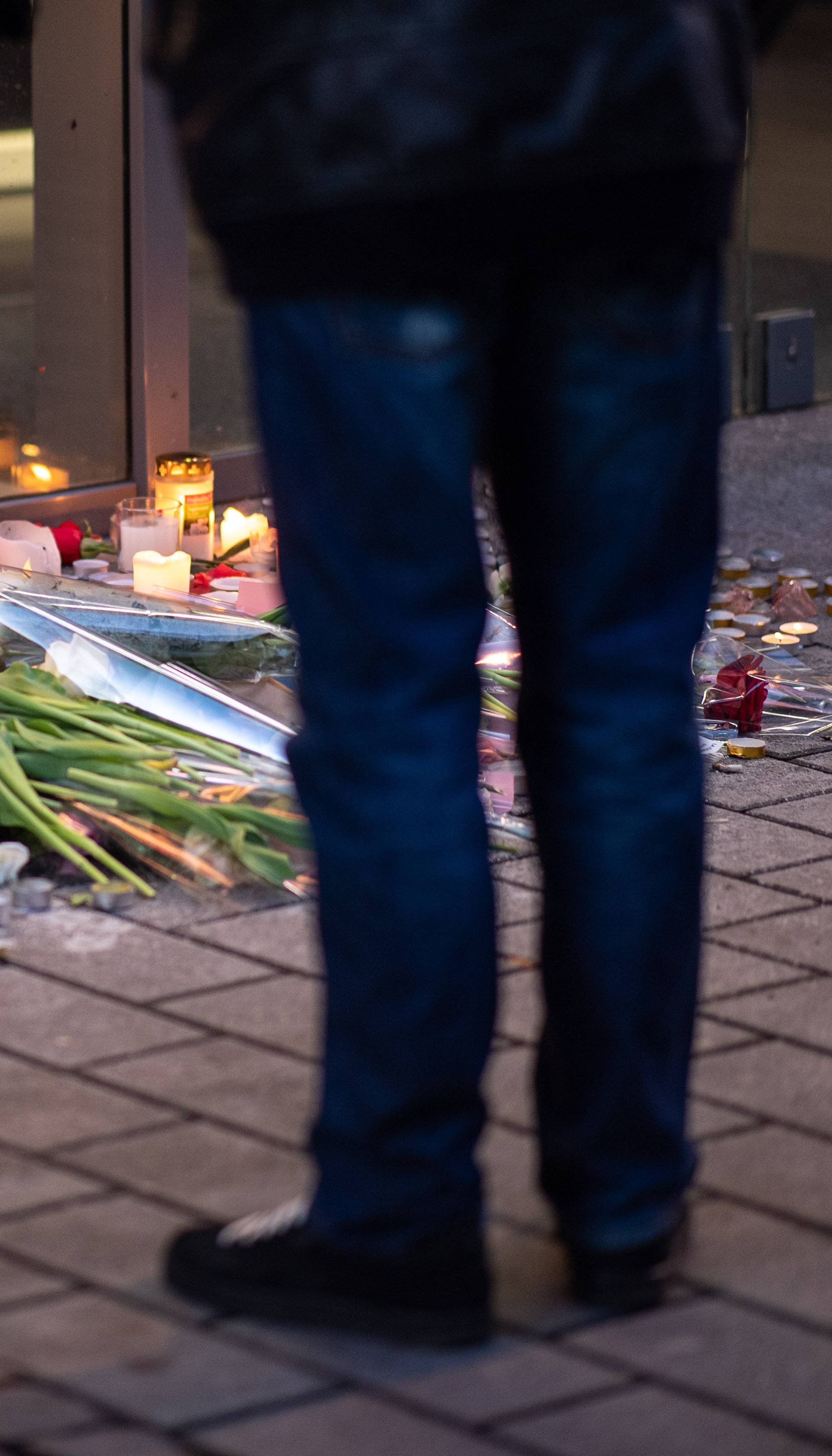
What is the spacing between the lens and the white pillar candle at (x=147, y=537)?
433 cm

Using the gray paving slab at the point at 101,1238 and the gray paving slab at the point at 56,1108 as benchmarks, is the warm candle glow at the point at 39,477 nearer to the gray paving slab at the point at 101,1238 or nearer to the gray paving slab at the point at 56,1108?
the gray paving slab at the point at 56,1108

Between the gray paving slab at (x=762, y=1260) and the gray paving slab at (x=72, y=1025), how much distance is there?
67cm

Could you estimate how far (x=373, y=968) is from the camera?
1.66m

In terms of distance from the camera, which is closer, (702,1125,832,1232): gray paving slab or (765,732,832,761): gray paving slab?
(702,1125,832,1232): gray paving slab

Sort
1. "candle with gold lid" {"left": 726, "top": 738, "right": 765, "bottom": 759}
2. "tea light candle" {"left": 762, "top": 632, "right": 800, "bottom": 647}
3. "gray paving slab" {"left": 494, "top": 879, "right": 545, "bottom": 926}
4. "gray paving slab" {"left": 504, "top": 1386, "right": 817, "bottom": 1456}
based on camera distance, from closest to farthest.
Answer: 1. "gray paving slab" {"left": 504, "top": 1386, "right": 817, "bottom": 1456}
2. "gray paving slab" {"left": 494, "top": 879, "right": 545, "bottom": 926}
3. "candle with gold lid" {"left": 726, "top": 738, "right": 765, "bottom": 759}
4. "tea light candle" {"left": 762, "top": 632, "right": 800, "bottom": 647}

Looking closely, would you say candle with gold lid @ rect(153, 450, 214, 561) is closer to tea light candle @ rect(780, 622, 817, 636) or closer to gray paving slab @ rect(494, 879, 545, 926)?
tea light candle @ rect(780, 622, 817, 636)

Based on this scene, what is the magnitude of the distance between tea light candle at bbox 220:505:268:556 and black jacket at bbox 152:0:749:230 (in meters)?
3.03

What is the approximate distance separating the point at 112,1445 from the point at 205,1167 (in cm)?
48

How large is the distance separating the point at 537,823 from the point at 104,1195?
578 mm

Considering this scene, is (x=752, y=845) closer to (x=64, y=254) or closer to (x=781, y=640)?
(x=781, y=640)

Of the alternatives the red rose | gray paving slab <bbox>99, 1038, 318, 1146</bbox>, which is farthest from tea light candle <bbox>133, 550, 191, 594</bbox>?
gray paving slab <bbox>99, 1038, 318, 1146</bbox>

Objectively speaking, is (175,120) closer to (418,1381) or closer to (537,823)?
(537,823)

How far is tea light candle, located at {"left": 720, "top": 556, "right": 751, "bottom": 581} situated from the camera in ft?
14.8

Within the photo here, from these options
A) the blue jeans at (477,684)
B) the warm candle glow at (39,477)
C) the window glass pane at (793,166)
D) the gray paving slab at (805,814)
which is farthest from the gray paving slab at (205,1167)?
the window glass pane at (793,166)
